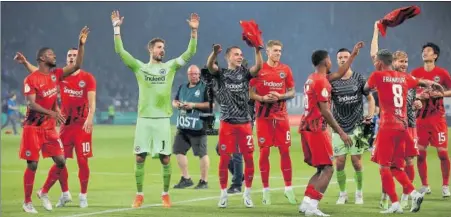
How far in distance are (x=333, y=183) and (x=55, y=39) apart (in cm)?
4395

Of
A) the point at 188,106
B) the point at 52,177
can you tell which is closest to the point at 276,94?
the point at 188,106

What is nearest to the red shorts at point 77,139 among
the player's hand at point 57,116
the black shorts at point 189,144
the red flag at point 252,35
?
the player's hand at point 57,116

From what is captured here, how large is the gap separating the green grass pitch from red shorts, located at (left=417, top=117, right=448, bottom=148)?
2.58 feet

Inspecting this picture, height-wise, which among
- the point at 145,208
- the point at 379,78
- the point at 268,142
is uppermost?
the point at 379,78

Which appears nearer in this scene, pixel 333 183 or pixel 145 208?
pixel 145 208

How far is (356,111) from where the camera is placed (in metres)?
11.4

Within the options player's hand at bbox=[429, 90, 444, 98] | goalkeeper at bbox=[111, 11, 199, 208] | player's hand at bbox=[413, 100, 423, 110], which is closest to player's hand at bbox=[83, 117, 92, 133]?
goalkeeper at bbox=[111, 11, 199, 208]

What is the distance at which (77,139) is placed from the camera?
1119cm

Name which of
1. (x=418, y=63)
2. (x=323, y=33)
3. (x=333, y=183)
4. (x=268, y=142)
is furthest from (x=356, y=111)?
(x=323, y=33)

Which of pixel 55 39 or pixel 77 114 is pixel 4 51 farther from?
pixel 77 114

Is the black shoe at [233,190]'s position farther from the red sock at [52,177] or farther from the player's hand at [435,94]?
the player's hand at [435,94]

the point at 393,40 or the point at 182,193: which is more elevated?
the point at 393,40

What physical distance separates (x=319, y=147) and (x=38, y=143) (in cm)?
356

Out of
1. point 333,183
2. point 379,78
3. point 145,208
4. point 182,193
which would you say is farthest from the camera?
point 333,183
